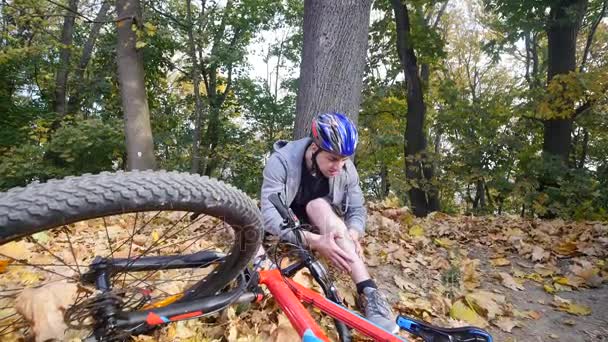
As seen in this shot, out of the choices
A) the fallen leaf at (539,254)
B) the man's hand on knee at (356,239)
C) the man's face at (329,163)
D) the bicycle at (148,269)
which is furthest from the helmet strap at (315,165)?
the fallen leaf at (539,254)

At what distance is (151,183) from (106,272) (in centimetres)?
55

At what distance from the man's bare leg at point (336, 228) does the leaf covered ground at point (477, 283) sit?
13.9 inches

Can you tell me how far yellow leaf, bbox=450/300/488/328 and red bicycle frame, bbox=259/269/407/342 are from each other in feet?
4.11

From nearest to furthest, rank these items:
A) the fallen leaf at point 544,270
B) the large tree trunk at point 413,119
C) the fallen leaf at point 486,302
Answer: the fallen leaf at point 486,302 → the fallen leaf at point 544,270 → the large tree trunk at point 413,119

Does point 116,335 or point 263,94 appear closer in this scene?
point 116,335

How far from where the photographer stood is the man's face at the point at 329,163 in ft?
9.04

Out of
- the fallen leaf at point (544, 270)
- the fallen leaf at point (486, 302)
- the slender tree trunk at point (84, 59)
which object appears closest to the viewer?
the fallen leaf at point (486, 302)

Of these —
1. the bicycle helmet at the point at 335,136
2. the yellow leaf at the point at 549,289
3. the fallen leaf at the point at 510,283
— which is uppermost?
the bicycle helmet at the point at 335,136

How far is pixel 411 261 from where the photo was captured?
367 centimetres

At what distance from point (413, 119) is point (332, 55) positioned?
274 inches

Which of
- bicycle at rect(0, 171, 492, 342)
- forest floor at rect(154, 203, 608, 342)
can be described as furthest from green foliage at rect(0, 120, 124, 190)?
bicycle at rect(0, 171, 492, 342)

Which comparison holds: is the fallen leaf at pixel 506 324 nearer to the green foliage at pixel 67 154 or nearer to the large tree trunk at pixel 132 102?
the large tree trunk at pixel 132 102

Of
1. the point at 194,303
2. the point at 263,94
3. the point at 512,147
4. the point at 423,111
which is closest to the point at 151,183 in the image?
the point at 194,303

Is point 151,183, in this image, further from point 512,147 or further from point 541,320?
point 512,147
